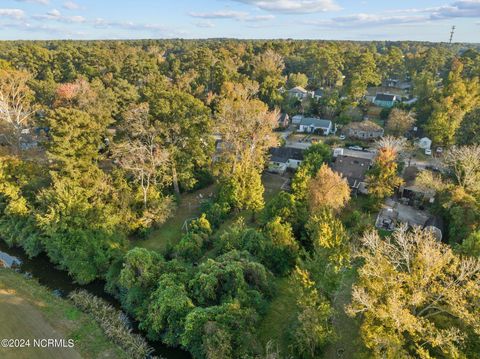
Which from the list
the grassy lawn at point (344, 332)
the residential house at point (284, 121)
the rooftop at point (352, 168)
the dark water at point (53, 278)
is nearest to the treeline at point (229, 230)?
the grassy lawn at point (344, 332)

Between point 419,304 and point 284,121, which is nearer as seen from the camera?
point 419,304

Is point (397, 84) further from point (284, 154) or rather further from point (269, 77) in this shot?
point (284, 154)

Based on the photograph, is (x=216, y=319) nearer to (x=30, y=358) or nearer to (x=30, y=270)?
(x=30, y=358)

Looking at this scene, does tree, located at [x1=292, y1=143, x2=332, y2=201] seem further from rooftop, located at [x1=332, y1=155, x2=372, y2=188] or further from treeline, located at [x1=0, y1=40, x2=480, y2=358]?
rooftop, located at [x1=332, y1=155, x2=372, y2=188]

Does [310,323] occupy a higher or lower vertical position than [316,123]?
lower

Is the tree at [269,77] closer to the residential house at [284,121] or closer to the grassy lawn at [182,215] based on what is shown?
the residential house at [284,121]

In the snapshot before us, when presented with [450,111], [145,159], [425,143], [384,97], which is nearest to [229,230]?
[145,159]
